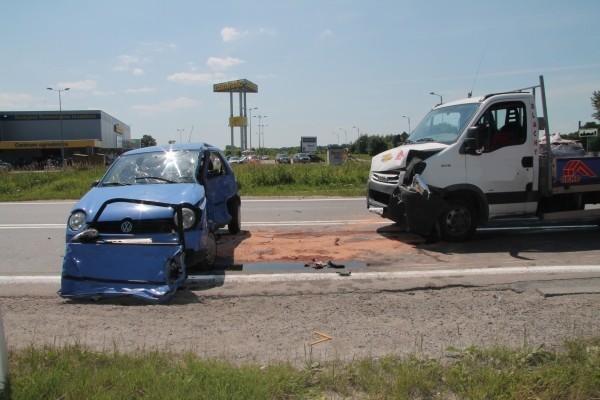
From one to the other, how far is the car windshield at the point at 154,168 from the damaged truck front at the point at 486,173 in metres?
3.38

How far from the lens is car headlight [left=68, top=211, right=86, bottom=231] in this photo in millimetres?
5770

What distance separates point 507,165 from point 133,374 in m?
6.90

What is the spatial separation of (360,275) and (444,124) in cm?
380

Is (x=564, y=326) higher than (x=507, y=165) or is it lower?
lower

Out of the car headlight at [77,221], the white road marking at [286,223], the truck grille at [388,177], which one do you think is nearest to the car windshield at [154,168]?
the car headlight at [77,221]

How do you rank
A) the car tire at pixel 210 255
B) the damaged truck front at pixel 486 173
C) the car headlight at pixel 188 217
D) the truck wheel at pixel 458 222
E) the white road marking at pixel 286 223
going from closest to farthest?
the car headlight at pixel 188 217 → the car tire at pixel 210 255 → the damaged truck front at pixel 486 173 → the truck wheel at pixel 458 222 → the white road marking at pixel 286 223

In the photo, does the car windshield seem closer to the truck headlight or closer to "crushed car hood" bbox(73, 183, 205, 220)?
"crushed car hood" bbox(73, 183, 205, 220)

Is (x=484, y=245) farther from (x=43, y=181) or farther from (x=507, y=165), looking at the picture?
(x=43, y=181)

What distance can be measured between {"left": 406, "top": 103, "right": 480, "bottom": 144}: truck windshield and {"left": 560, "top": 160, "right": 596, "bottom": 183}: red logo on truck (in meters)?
1.89

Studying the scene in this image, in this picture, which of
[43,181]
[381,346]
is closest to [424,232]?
[381,346]

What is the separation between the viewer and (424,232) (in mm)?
7598

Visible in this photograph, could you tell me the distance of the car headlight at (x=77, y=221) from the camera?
577 cm

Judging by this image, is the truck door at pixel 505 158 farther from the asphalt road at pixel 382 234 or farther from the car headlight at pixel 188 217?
the car headlight at pixel 188 217

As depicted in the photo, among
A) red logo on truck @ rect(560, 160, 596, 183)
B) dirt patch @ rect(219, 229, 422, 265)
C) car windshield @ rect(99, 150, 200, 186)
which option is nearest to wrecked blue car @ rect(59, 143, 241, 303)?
car windshield @ rect(99, 150, 200, 186)
